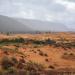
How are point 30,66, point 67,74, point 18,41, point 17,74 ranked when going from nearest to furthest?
point 17,74 < point 67,74 < point 30,66 < point 18,41

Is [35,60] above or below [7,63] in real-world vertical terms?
below

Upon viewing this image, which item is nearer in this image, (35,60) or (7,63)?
(7,63)

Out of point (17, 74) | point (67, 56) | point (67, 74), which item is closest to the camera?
point (17, 74)

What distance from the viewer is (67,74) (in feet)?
67.9

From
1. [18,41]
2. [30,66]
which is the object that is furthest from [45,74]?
[18,41]

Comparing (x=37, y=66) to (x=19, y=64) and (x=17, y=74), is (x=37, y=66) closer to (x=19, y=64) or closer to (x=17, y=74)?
(x=19, y=64)

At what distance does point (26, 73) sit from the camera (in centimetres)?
1920

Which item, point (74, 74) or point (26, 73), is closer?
point (26, 73)

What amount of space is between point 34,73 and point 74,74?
300 centimetres

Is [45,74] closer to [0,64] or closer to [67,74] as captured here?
[67,74]

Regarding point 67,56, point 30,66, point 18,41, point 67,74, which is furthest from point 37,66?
point 18,41

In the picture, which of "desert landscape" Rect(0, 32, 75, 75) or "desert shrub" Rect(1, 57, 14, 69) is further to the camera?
"desert shrub" Rect(1, 57, 14, 69)

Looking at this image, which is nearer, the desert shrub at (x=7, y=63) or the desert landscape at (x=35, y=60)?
the desert landscape at (x=35, y=60)

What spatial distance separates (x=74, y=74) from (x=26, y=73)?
11.5ft
